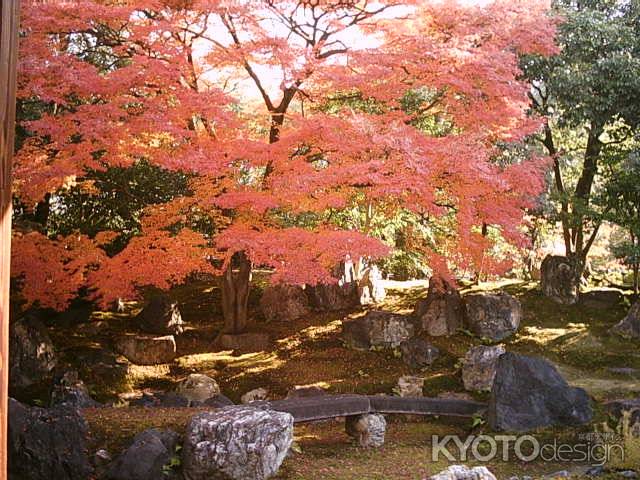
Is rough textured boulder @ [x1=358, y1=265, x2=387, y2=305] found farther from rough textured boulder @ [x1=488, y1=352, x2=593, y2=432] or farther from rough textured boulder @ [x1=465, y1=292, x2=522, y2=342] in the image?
rough textured boulder @ [x1=488, y1=352, x2=593, y2=432]

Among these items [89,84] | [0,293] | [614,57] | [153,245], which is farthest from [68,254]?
[614,57]

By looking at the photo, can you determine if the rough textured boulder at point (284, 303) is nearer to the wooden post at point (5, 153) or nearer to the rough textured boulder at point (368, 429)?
the rough textured boulder at point (368, 429)

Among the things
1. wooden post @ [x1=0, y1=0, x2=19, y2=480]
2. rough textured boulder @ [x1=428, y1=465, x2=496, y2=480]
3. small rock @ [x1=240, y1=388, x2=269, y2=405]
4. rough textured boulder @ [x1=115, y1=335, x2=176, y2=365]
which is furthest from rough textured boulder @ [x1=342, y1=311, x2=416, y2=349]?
wooden post @ [x1=0, y1=0, x2=19, y2=480]

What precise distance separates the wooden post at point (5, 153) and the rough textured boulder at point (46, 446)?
3257mm

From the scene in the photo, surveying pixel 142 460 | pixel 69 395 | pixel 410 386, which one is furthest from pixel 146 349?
pixel 142 460

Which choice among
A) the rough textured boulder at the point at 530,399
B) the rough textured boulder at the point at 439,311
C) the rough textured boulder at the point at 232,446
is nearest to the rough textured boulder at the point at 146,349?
the rough textured boulder at the point at 439,311

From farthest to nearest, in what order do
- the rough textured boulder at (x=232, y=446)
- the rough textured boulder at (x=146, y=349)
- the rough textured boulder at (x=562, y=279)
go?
the rough textured boulder at (x=562, y=279) < the rough textured boulder at (x=146, y=349) < the rough textured boulder at (x=232, y=446)

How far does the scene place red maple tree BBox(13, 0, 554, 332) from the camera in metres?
8.59

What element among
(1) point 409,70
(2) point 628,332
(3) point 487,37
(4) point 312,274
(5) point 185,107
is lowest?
(2) point 628,332

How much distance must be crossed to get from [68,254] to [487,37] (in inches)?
292

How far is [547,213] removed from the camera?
46.5 feet

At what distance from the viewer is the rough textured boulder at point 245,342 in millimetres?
12133

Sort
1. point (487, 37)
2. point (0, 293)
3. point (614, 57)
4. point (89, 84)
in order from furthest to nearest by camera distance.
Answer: point (614, 57), point (487, 37), point (89, 84), point (0, 293)

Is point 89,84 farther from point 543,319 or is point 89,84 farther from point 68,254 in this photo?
point 543,319
